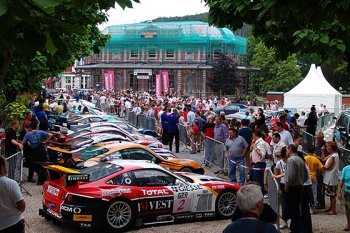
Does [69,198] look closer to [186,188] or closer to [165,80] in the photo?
[186,188]

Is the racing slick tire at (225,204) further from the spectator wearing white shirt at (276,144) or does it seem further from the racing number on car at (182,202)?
the spectator wearing white shirt at (276,144)

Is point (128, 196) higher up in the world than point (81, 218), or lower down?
higher up

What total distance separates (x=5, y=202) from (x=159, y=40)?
308ft

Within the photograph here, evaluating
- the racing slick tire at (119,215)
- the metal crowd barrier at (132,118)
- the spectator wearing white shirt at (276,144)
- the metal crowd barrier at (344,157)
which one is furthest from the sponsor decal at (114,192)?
the metal crowd barrier at (132,118)

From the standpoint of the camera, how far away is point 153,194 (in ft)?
35.3

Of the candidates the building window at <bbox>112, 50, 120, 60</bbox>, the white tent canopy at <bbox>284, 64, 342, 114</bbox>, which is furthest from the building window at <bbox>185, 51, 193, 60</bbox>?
the white tent canopy at <bbox>284, 64, 342, 114</bbox>

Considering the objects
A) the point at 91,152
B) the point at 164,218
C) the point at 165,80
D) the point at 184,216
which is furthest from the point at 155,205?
the point at 165,80

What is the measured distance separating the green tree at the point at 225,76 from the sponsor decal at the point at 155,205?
245 ft

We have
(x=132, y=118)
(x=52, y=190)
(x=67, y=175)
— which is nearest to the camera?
(x=67, y=175)

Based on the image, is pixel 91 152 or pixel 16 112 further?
pixel 16 112

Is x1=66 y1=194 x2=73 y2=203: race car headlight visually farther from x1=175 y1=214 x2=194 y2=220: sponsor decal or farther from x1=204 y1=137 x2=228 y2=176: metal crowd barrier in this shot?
x1=204 y1=137 x2=228 y2=176: metal crowd barrier

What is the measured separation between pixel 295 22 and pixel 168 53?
91405mm

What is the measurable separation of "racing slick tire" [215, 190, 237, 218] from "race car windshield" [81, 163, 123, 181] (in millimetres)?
Result: 2224

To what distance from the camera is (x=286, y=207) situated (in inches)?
377
